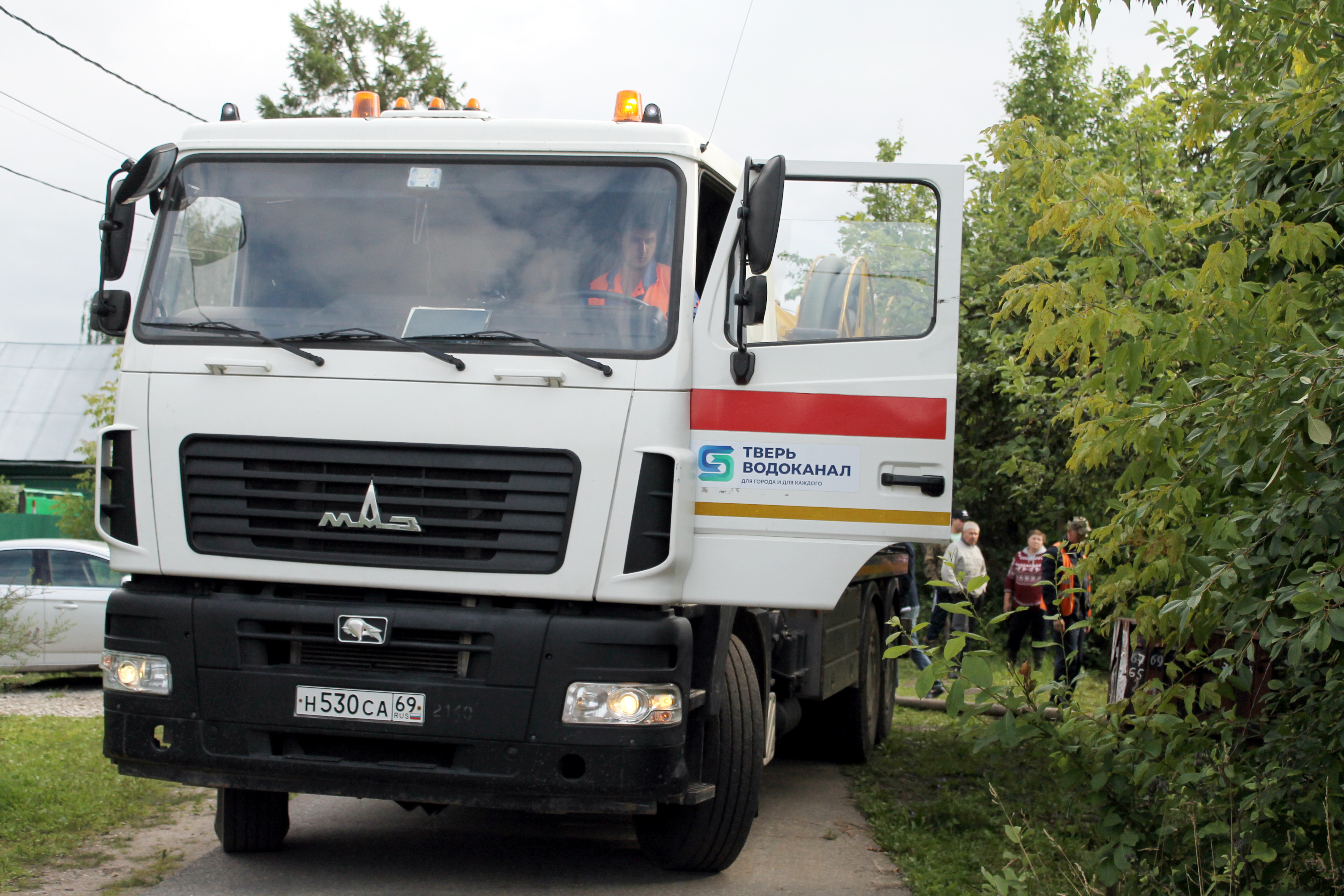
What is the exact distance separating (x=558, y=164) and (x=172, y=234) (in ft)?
5.36

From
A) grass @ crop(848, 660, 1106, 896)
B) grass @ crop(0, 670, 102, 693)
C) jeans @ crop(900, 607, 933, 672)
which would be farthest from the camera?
grass @ crop(0, 670, 102, 693)

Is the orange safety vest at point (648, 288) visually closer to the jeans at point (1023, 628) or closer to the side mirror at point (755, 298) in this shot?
the side mirror at point (755, 298)

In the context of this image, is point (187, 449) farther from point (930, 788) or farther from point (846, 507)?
point (930, 788)

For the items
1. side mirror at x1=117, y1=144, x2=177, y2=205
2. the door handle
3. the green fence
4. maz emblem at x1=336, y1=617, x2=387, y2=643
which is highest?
side mirror at x1=117, y1=144, x2=177, y2=205

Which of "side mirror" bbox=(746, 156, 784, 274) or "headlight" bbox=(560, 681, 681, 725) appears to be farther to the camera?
"side mirror" bbox=(746, 156, 784, 274)

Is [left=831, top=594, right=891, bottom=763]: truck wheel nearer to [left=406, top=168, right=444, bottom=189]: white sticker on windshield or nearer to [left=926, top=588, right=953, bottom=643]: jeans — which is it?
[left=406, top=168, right=444, bottom=189]: white sticker on windshield

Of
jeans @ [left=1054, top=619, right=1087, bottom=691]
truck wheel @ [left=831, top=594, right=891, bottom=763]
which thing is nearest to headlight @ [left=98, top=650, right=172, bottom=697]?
truck wheel @ [left=831, top=594, right=891, bottom=763]

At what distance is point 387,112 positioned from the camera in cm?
571

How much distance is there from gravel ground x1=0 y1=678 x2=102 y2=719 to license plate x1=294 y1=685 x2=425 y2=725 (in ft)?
19.5

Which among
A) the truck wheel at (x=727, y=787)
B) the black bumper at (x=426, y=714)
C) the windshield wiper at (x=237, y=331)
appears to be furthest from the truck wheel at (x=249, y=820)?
the windshield wiper at (x=237, y=331)

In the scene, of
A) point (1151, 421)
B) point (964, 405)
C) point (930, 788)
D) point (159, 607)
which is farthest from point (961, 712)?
point (964, 405)

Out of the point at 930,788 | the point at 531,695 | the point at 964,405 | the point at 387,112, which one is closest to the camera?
the point at 531,695

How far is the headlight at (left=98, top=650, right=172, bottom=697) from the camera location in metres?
4.85

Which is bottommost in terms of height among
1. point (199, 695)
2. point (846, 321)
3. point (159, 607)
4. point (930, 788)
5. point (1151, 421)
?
→ point (930, 788)
